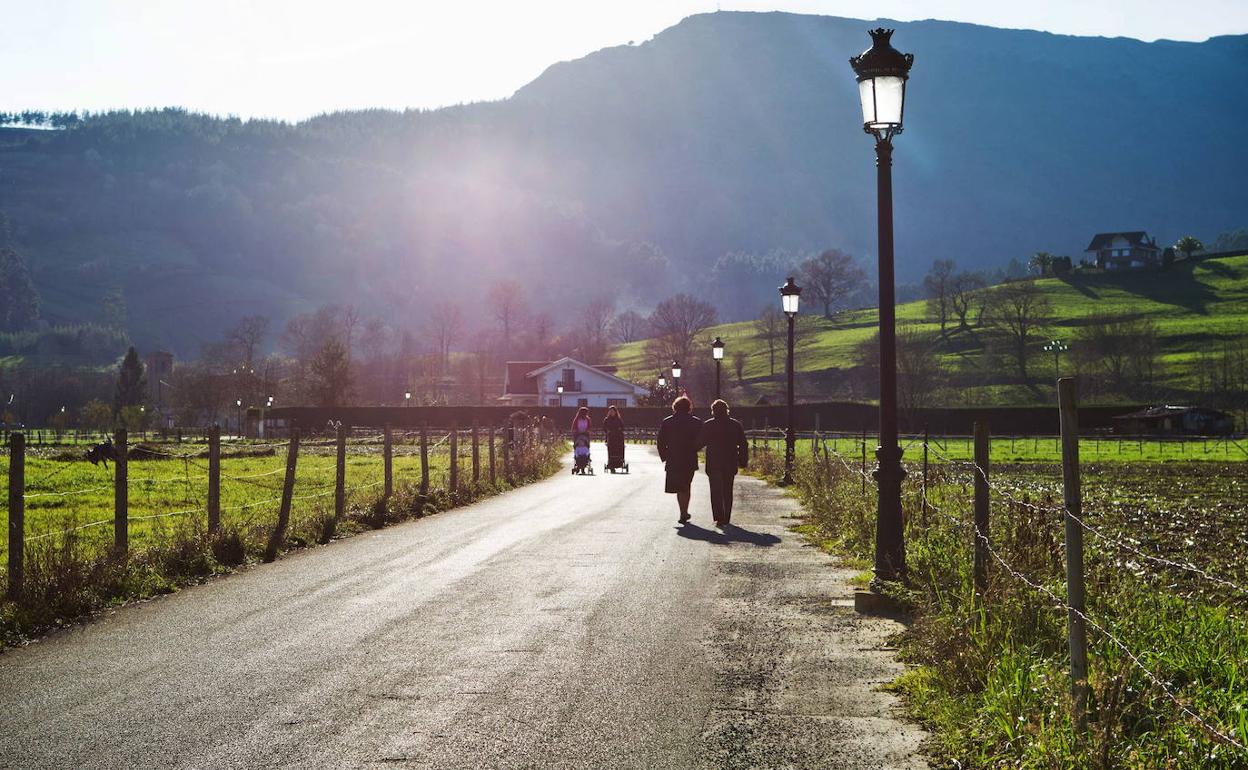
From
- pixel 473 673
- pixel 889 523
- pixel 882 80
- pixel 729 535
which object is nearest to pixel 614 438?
pixel 729 535

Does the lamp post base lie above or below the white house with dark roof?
below

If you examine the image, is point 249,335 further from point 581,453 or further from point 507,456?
point 507,456

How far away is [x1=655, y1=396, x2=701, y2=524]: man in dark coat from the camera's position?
1884cm

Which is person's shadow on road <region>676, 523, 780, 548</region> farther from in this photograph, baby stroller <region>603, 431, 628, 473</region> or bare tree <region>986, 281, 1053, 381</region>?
bare tree <region>986, 281, 1053, 381</region>

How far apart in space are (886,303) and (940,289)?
129m

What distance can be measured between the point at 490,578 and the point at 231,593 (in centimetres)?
257

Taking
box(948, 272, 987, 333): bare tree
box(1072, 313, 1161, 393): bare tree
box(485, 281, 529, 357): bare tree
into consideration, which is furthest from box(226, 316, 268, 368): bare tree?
box(1072, 313, 1161, 393): bare tree

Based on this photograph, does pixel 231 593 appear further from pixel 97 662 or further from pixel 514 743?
pixel 514 743

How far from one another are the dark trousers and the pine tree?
116 m

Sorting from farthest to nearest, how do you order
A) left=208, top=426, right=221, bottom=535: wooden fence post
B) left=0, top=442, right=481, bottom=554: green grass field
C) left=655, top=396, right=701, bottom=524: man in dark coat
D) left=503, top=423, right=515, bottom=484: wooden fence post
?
left=503, top=423, right=515, bottom=484: wooden fence post
left=655, top=396, right=701, bottom=524: man in dark coat
left=0, top=442, right=481, bottom=554: green grass field
left=208, top=426, right=221, bottom=535: wooden fence post

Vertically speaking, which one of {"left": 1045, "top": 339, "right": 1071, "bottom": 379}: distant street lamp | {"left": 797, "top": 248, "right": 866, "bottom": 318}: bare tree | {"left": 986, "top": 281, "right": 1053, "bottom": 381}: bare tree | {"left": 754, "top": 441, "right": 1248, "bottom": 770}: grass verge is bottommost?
{"left": 754, "top": 441, "right": 1248, "bottom": 770}: grass verge

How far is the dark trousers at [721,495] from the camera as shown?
1820 centimetres

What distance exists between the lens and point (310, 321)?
17512 cm

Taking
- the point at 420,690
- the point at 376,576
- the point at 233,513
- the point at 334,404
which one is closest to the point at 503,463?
the point at 233,513
